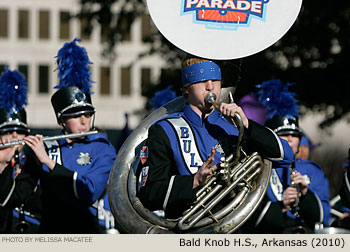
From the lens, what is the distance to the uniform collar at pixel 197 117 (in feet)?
15.6

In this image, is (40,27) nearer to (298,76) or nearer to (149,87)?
(149,87)

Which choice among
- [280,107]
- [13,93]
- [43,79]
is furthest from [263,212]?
[43,79]

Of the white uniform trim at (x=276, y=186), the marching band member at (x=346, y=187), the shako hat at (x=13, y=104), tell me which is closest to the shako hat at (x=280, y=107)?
the white uniform trim at (x=276, y=186)

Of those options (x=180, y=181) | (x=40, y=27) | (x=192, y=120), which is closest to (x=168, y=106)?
(x=192, y=120)

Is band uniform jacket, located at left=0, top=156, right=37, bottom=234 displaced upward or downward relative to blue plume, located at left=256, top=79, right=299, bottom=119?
downward

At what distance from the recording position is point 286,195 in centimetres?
629

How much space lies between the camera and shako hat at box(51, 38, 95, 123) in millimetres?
6145

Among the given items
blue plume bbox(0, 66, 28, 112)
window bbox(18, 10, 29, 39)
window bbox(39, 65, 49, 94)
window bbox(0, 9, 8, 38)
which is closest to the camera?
blue plume bbox(0, 66, 28, 112)

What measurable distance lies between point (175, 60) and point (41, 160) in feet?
36.5

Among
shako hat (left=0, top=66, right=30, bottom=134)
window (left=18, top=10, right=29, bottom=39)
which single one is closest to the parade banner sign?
shako hat (left=0, top=66, right=30, bottom=134)

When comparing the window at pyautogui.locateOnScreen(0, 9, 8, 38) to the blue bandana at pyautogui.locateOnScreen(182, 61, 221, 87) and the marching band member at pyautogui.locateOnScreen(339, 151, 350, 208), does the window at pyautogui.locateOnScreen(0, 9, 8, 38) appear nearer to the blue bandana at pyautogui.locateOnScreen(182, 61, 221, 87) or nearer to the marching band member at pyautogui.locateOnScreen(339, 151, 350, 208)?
the marching band member at pyautogui.locateOnScreen(339, 151, 350, 208)

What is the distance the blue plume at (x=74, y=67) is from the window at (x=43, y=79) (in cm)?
3625

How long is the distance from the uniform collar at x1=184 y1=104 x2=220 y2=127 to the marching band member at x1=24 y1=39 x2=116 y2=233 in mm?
1294

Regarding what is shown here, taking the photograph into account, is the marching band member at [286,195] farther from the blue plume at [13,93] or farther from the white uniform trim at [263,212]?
the blue plume at [13,93]
